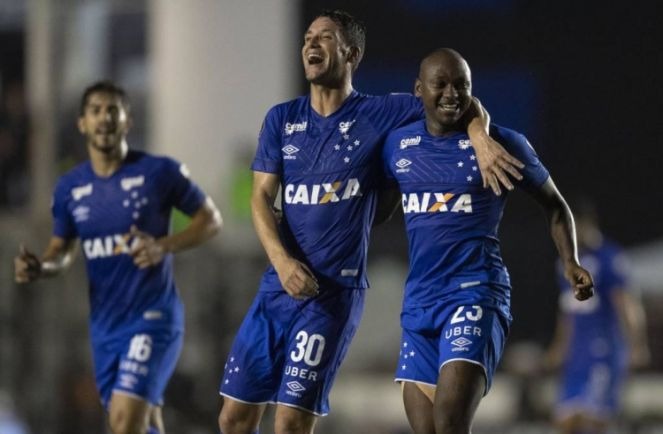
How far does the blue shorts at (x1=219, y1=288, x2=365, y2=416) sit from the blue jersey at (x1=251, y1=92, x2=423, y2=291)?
0.10 metres

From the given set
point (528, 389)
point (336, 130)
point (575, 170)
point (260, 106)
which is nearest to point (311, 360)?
point (336, 130)

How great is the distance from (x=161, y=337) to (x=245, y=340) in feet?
4.78

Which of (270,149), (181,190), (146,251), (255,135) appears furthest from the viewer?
Answer: (255,135)

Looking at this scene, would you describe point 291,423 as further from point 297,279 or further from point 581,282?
point 581,282

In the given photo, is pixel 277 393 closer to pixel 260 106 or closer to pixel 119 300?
pixel 119 300

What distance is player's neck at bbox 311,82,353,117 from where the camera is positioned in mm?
7395

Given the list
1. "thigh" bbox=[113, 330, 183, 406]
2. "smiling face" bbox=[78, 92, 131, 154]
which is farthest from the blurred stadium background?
"smiling face" bbox=[78, 92, 131, 154]

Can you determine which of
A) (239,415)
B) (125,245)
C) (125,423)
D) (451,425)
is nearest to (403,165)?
(451,425)

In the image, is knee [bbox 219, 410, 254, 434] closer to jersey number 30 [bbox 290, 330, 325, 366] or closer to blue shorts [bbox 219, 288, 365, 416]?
blue shorts [bbox 219, 288, 365, 416]

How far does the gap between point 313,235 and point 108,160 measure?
82.2 inches

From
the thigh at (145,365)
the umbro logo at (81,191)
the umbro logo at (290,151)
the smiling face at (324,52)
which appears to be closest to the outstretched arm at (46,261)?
the umbro logo at (81,191)

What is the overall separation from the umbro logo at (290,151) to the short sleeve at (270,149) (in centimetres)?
3

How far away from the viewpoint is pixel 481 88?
20.7 metres

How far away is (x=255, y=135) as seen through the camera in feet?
65.7
